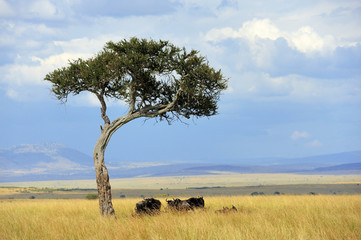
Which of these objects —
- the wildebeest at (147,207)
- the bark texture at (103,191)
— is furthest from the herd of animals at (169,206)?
the bark texture at (103,191)

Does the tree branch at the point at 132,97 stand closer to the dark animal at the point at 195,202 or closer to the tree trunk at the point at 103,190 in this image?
the tree trunk at the point at 103,190

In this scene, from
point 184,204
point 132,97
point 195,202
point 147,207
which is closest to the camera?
point 184,204

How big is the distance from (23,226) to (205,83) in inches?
455

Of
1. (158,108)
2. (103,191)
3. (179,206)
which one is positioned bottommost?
(179,206)

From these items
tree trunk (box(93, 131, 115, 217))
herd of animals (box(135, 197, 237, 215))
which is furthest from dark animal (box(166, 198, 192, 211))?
tree trunk (box(93, 131, 115, 217))

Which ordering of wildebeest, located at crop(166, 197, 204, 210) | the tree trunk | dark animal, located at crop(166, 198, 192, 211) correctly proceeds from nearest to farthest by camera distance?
dark animal, located at crop(166, 198, 192, 211), wildebeest, located at crop(166, 197, 204, 210), the tree trunk

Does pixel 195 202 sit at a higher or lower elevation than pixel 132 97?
lower

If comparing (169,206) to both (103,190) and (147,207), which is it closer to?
(147,207)

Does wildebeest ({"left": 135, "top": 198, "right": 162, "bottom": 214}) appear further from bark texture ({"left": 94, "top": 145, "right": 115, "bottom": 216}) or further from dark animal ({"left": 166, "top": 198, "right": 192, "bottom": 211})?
bark texture ({"left": 94, "top": 145, "right": 115, "bottom": 216})

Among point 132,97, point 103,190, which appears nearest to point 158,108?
point 132,97

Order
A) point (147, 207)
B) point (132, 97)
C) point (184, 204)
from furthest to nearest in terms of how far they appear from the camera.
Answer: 1. point (132, 97)
2. point (147, 207)
3. point (184, 204)

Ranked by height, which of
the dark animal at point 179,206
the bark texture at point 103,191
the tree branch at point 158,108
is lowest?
the dark animal at point 179,206

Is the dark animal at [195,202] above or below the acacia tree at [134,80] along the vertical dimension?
below

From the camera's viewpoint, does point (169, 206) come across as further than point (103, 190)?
No
